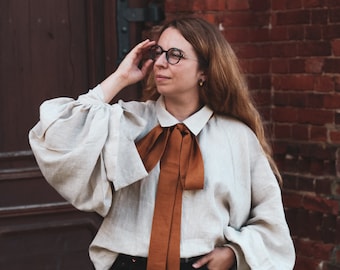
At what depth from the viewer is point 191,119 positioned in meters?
2.92

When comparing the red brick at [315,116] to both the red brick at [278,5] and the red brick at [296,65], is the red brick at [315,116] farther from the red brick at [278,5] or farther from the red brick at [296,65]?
the red brick at [278,5]

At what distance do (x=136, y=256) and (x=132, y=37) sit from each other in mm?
1629

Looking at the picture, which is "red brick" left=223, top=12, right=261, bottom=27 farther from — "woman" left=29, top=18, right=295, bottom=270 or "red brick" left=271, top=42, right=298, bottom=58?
"woman" left=29, top=18, right=295, bottom=270

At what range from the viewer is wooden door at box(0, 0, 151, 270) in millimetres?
3930

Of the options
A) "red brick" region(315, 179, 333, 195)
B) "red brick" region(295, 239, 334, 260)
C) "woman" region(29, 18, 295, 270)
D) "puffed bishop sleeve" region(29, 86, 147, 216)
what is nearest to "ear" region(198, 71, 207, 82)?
"woman" region(29, 18, 295, 270)

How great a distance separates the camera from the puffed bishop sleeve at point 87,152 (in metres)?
→ 2.67

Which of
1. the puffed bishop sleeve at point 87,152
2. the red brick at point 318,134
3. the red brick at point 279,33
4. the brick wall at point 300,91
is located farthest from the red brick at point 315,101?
the puffed bishop sleeve at point 87,152

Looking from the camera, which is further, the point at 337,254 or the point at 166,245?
the point at 337,254

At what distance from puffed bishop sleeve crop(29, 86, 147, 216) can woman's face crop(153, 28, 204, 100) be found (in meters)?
0.18

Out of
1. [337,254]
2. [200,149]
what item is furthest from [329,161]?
[200,149]

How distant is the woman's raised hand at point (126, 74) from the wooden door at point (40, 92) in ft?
3.55

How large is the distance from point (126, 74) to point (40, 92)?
112cm

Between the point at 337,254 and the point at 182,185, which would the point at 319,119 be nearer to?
the point at 337,254

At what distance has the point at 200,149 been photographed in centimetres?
289
